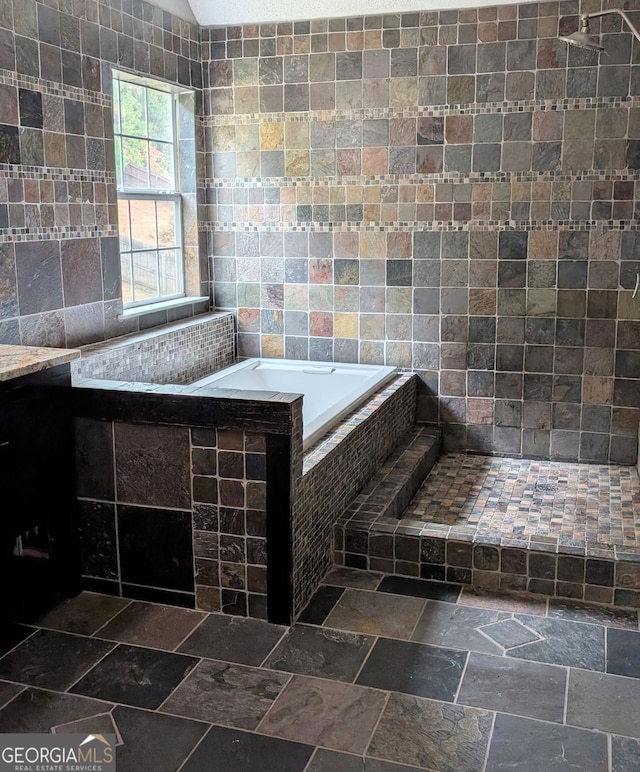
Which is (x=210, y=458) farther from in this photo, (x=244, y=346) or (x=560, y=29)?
(x=560, y=29)

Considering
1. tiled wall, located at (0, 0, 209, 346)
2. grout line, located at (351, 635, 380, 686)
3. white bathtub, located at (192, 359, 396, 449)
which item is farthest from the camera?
white bathtub, located at (192, 359, 396, 449)

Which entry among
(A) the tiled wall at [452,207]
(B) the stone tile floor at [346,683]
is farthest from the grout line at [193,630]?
(A) the tiled wall at [452,207]

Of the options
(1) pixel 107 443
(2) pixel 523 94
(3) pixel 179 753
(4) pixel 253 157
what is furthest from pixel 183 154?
(3) pixel 179 753

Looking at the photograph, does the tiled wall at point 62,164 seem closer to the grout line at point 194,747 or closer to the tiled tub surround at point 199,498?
the tiled tub surround at point 199,498

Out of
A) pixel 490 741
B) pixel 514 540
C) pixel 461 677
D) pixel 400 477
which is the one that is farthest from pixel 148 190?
pixel 490 741

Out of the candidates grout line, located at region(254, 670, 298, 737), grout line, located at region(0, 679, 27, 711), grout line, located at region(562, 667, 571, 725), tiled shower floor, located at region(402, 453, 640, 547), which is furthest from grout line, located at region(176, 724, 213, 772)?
tiled shower floor, located at region(402, 453, 640, 547)

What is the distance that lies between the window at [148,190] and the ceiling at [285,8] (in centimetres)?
41

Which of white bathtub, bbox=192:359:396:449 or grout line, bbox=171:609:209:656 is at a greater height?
white bathtub, bbox=192:359:396:449

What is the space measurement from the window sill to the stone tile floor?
1559 mm

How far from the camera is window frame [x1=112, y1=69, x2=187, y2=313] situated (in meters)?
3.98

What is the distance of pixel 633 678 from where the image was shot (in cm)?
239

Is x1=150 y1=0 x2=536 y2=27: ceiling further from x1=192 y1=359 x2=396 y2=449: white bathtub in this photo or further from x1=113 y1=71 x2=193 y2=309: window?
x1=192 y1=359 x2=396 y2=449: white bathtub

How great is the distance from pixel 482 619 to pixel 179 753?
1.11 m

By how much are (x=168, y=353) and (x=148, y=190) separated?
0.89m
